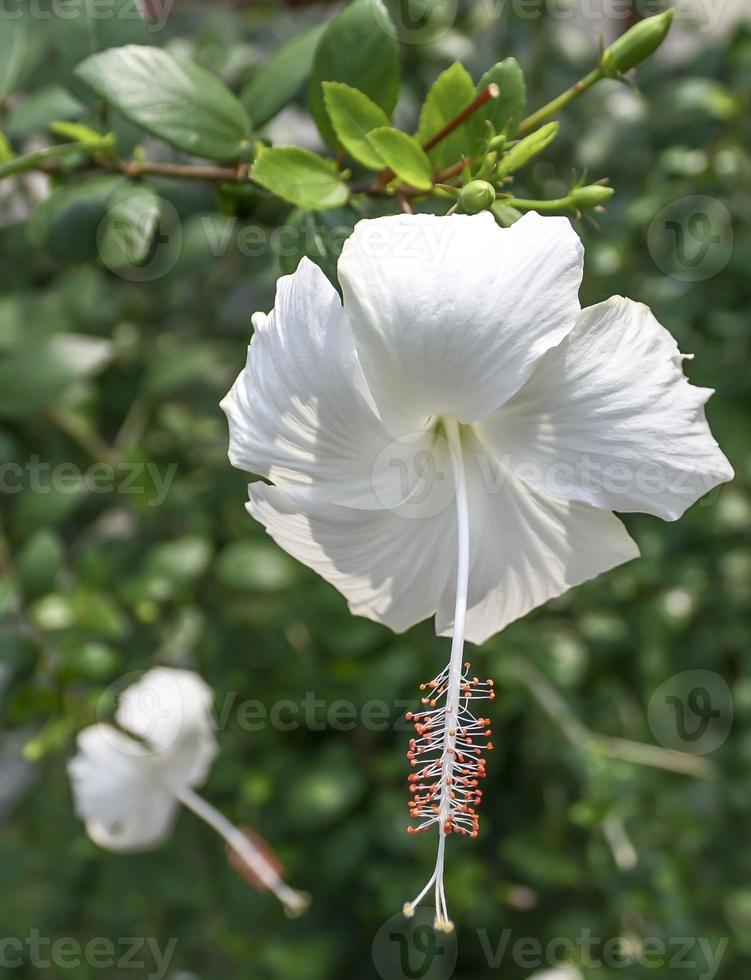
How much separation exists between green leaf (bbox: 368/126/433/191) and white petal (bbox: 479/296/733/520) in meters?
0.15

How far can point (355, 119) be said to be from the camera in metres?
0.69

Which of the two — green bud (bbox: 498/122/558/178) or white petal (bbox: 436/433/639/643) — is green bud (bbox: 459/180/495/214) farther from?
white petal (bbox: 436/433/639/643)

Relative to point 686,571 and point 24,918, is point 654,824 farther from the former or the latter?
point 24,918

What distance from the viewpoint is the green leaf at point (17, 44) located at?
0.96 metres

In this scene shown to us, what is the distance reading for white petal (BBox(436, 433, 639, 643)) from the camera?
0.69 meters

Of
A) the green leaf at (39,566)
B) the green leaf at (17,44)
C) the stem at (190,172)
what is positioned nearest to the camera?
the stem at (190,172)

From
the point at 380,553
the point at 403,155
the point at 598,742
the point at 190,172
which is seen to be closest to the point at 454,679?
the point at 380,553

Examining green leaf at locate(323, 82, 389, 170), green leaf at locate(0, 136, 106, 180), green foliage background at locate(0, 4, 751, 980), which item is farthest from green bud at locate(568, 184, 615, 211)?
green foliage background at locate(0, 4, 751, 980)

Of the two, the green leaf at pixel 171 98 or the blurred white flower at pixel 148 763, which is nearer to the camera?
the green leaf at pixel 171 98

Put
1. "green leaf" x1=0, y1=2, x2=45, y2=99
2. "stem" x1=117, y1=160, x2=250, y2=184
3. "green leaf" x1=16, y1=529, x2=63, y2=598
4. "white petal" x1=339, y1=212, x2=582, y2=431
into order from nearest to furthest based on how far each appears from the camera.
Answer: "white petal" x1=339, y1=212, x2=582, y2=431 → "stem" x1=117, y1=160, x2=250, y2=184 → "green leaf" x1=0, y1=2, x2=45, y2=99 → "green leaf" x1=16, y1=529, x2=63, y2=598

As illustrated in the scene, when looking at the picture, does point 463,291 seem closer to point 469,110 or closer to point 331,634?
point 469,110

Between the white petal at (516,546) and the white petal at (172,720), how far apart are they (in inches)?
20.9

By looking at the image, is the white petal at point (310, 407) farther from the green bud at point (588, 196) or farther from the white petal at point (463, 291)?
the green bud at point (588, 196)

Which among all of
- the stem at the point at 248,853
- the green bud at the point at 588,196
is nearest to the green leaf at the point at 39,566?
the stem at the point at 248,853
